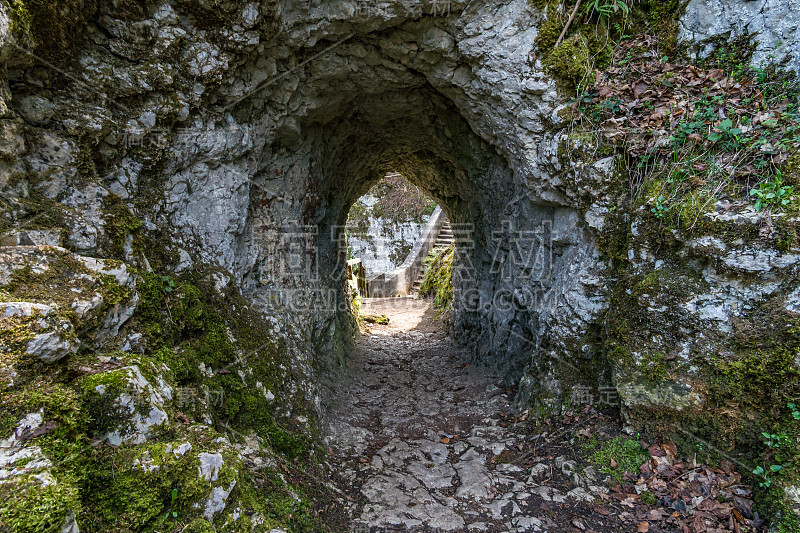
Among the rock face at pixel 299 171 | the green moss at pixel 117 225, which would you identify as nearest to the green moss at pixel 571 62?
the rock face at pixel 299 171

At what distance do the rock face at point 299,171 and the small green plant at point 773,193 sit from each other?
227 mm

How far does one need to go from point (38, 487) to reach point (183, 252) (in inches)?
92.2

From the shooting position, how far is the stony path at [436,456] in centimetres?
330

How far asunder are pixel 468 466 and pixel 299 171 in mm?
4364

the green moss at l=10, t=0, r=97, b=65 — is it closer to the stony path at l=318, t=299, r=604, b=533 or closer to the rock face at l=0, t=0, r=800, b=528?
the rock face at l=0, t=0, r=800, b=528

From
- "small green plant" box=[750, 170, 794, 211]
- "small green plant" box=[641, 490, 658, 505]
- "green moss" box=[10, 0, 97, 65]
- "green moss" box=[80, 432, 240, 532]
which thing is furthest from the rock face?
"small green plant" box=[641, 490, 658, 505]

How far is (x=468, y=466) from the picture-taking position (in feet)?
13.4

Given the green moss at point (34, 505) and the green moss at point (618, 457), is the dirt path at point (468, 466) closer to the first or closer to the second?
the green moss at point (618, 457)

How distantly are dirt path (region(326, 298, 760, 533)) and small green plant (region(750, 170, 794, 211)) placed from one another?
2241mm

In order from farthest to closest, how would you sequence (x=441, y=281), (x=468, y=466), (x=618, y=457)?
(x=441, y=281) → (x=468, y=466) → (x=618, y=457)

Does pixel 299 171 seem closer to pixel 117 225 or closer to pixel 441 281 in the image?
pixel 117 225

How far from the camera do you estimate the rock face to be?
2600mm

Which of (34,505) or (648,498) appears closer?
(34,505)

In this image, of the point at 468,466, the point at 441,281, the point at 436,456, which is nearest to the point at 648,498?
the point at 468,466
